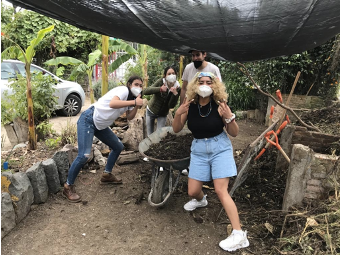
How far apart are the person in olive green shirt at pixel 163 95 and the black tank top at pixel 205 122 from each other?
0.85 metres

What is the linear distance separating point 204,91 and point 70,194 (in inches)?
84.4

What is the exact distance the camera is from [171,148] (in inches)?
136

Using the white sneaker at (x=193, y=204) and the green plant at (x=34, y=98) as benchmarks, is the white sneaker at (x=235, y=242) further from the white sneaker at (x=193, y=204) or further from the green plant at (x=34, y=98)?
the green plant at (x=34, y=98)

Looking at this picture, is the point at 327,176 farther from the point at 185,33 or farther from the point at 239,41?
the point at 185,33

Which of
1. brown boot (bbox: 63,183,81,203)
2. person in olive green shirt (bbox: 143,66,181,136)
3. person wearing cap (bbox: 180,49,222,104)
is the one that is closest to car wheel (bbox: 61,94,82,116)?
person in olive green shirt (bbox: 143,66,181,136)

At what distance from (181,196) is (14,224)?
1.96m

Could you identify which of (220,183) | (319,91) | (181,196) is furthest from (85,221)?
(319,91)

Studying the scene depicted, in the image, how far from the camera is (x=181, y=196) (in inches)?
148

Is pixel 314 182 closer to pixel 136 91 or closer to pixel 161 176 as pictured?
pixel 161 176

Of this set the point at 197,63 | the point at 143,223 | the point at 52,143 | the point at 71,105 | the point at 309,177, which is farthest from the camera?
the point at 71,105

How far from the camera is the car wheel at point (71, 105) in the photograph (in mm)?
8472

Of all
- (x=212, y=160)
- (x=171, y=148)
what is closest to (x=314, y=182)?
(x=212, y=160)

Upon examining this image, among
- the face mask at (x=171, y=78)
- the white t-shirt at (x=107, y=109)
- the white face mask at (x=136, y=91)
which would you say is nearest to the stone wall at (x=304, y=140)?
the face mask at (x=171, y=78)

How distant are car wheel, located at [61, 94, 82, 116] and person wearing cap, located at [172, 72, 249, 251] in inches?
249
